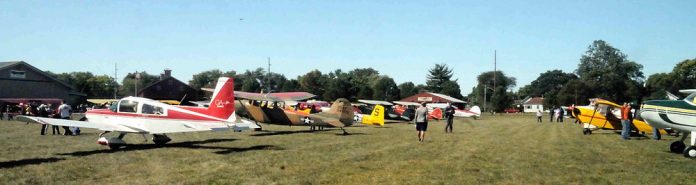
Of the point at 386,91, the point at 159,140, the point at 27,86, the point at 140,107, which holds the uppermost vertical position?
the point at 386,91

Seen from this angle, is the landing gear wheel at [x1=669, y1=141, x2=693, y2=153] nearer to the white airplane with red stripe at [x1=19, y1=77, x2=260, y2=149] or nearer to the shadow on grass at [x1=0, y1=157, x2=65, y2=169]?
the white airplane with red stripe at [x1=19, y1=77, x2=260, y2=149]

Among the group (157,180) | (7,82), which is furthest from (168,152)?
(7,82)

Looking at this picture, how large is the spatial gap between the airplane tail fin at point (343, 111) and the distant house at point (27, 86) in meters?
51.4

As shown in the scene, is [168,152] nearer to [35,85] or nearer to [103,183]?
[103,183]

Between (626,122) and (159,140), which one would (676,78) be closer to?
(626,122)

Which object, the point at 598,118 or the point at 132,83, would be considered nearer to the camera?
the point at 598,118

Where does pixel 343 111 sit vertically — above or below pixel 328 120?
above

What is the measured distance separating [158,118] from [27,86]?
61.6 meters

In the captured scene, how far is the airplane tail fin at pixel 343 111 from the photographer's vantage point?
75.3 feet

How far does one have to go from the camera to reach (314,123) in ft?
71.1

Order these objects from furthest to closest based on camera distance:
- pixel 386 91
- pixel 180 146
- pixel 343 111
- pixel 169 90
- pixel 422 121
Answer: pixel 386 91 < pixel 169 90 < pixel 343 111 < pixel 422 121 < pixel 180 146

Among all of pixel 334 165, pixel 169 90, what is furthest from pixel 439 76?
pixel 334 165

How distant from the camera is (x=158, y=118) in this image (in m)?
14.3

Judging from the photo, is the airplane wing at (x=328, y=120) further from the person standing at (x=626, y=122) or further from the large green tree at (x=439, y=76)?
the large green tree at (x=439, y=76)
